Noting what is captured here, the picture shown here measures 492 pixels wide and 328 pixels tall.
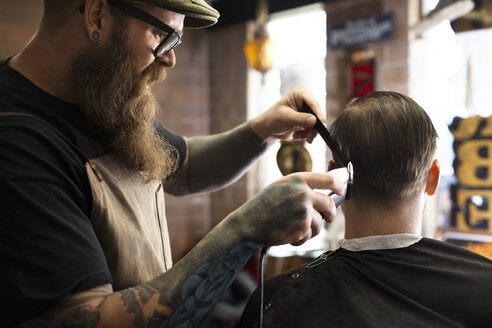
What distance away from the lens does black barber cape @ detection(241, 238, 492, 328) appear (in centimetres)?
123

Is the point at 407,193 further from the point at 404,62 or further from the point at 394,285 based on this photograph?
the point at 404,62

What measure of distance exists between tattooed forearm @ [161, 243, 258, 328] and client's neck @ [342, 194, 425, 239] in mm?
501

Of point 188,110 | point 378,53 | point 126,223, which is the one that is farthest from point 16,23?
point 126,223

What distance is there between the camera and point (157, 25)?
1304 millimetres

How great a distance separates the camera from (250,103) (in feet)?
16.5

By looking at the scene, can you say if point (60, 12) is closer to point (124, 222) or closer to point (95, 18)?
A: point (95, 18)

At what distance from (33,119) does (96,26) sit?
0.32m

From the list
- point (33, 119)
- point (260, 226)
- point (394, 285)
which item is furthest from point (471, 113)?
point (33, 119)

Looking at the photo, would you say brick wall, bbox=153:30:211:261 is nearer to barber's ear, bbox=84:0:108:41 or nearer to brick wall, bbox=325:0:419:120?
brick wall, bbox=325:0:419:120

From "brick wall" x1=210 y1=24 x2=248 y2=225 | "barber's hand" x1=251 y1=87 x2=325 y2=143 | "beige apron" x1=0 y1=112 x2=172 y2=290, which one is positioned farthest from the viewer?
"brick wall" x1=210 y1=24 x2=248 y2=225

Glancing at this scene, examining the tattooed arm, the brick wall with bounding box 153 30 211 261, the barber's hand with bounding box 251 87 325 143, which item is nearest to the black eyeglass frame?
the barber's hand with bounding box 251 87 325 143

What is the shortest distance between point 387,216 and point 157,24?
871 millimetres

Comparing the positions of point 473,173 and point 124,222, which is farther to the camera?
point 473,173

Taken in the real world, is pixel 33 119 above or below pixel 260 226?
above
